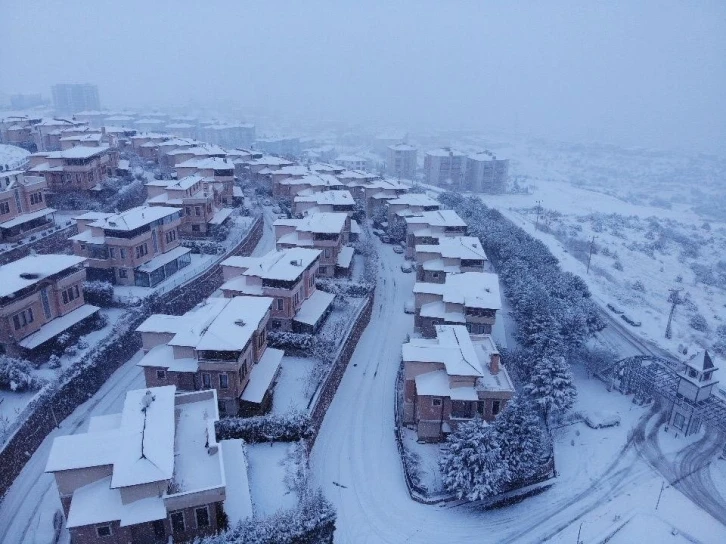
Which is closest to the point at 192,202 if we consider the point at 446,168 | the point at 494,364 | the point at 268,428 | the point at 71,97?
the point at 268,428

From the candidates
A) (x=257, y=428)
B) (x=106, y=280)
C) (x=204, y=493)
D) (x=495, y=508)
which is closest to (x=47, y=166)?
(x=106, y=280)

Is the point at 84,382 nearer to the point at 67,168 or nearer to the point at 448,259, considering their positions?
the point at 448,259

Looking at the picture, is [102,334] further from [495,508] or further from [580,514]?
[580,514]

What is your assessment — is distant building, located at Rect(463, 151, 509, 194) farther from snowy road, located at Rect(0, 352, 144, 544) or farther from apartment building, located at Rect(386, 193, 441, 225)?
snowy road, located at Rect(0, 352, 144, 544)

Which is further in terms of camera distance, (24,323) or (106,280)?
(106,280)

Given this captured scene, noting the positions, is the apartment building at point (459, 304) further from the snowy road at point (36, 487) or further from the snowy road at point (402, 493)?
the snowy road at point (36, 487)
